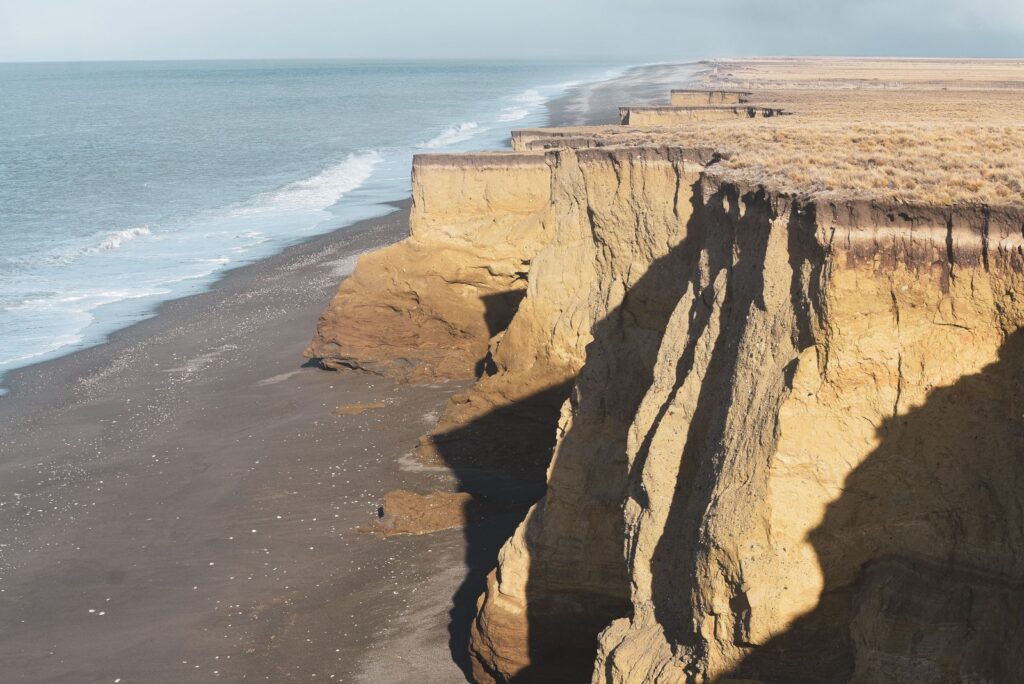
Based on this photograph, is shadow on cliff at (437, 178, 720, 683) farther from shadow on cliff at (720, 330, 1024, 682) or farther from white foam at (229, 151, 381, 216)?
white foam at (229, 151, 381, 216)

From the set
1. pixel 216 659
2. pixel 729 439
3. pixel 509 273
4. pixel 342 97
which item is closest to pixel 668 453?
pixel 729 439

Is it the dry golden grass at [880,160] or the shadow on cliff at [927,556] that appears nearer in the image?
the shadow on cliff at [927,556]

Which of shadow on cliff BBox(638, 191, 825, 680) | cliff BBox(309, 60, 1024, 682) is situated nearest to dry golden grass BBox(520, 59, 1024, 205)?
cliff BBox(309, 60, 1024, 682)

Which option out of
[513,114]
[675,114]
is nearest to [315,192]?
[675,114]

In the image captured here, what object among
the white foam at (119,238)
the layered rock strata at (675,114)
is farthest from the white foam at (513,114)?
the layered rock strata at (675,114)

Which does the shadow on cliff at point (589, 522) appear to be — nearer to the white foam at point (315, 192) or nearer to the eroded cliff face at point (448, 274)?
the eroded cliff face at point (448, 274)

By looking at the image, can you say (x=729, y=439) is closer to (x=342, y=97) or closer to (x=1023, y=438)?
(x=1023, y=438)

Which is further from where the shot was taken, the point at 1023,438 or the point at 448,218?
the point at 448,218
